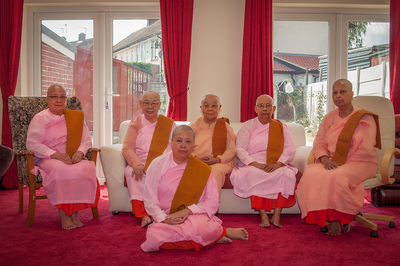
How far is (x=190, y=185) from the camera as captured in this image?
6.98ft

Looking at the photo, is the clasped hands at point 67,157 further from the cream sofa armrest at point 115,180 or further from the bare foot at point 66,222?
the bare foot at point 66,222

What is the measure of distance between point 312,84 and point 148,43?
242 centimetres

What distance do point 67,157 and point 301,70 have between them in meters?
3.32

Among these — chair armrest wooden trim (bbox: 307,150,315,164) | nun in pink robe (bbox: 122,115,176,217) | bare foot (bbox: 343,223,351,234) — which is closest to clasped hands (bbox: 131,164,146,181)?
nun in pink robe (bbox: 122,115,176,217)

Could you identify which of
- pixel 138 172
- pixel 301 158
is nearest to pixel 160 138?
pixel 138 172

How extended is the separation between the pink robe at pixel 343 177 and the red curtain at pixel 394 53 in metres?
1.84

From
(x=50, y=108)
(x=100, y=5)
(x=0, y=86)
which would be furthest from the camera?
(x=100, y=5)

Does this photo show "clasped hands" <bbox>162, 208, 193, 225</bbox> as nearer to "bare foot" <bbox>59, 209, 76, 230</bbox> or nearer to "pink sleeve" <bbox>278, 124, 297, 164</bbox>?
"bare foot" <bbox>59, 209, 76, 230</bbox>

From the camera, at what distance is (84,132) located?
2967mm

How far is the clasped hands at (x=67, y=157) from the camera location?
2668 millimetres

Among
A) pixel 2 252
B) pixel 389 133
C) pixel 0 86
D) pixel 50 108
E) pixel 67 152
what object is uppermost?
pixel 0 86

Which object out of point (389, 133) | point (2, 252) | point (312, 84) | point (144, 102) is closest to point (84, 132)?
point (144, 102)

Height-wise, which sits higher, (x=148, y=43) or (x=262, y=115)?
(x=148, y=43)

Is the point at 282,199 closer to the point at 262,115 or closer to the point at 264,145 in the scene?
the point at 264,145
